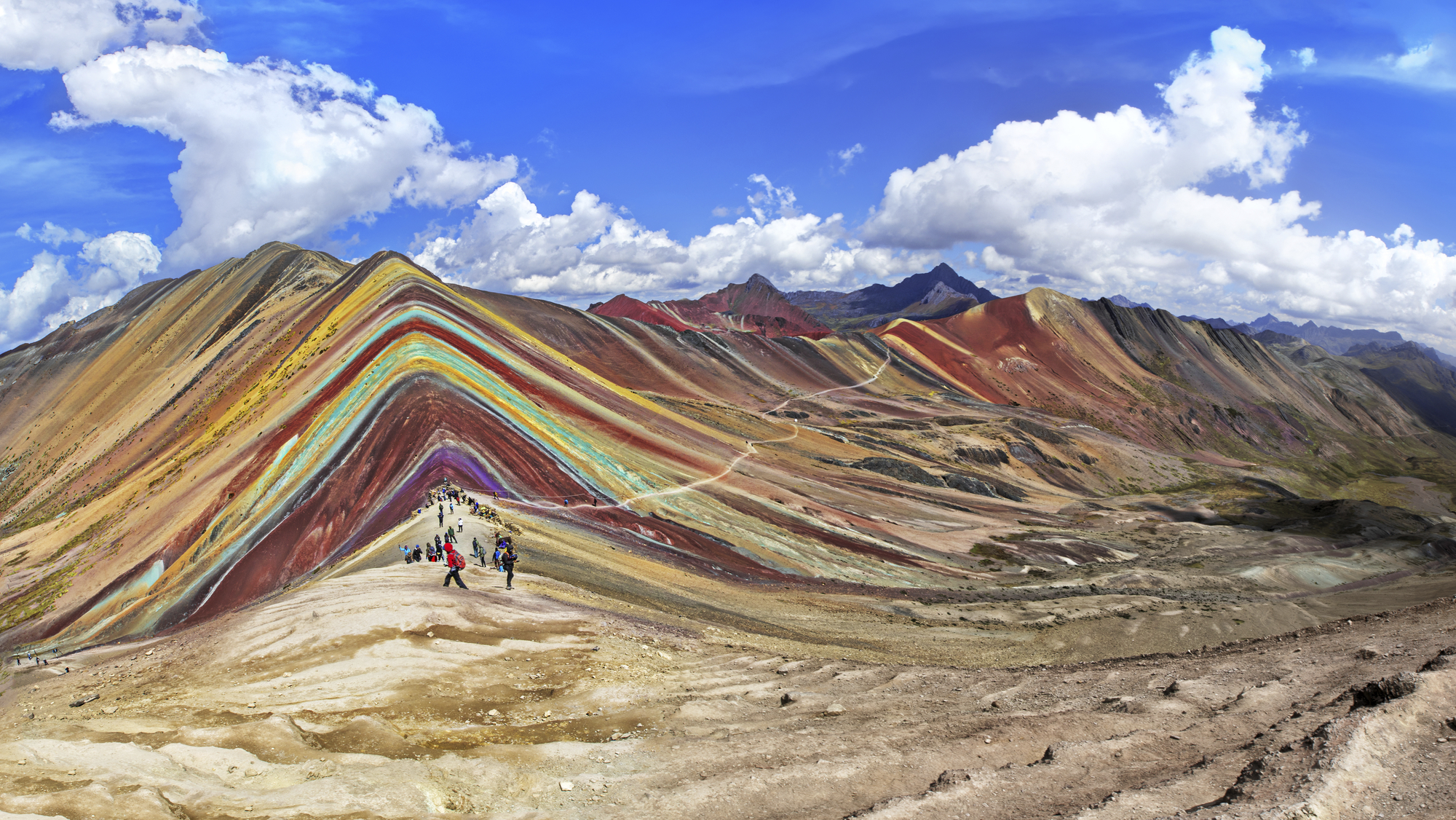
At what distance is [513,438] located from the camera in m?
41.4

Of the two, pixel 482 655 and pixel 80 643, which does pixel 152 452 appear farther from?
pixel 482 655

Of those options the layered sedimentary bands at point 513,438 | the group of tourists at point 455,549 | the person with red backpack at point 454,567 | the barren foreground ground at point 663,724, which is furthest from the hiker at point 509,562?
the layered sedimentary bands at point 513,438

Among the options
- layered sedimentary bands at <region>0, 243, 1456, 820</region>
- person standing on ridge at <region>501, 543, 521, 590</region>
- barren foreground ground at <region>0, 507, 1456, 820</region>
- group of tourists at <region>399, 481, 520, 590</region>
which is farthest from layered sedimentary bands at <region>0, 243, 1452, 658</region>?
barren foreground ground at <region>0, 507, 1456, 820</region>

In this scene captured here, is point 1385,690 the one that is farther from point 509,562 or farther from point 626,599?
point 509,562

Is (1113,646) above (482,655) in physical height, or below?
below

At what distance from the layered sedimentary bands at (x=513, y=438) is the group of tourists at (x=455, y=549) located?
7.18ft

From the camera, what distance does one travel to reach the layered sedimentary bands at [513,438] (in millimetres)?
35406

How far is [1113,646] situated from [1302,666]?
14292 millimetres

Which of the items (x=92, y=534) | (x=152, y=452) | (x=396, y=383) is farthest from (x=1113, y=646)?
(x=152, y=452)

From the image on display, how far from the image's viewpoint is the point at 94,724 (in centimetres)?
1241

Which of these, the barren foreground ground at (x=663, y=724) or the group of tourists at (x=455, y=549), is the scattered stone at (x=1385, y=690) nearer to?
the barren foreground ground at (x=663, y=724)

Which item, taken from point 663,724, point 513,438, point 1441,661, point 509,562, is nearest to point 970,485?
point 513,438

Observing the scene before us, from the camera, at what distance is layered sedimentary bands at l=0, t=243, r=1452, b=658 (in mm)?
35406

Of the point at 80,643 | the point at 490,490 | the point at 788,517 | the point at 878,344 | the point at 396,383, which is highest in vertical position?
the point at 878,344
